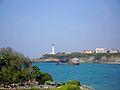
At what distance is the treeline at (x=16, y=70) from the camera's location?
21266 millimetres

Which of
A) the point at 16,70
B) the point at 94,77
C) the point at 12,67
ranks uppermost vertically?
the point at 12,67

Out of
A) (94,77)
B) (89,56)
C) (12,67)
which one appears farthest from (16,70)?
(89,56)

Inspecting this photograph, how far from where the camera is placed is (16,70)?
22672mm

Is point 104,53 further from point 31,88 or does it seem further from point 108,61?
point 31,88

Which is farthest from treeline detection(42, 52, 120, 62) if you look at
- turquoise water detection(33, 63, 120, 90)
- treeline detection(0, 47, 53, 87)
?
treeline detection(0, 47, 53, 87)

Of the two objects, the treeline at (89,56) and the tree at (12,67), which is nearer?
the tree at (12,67)

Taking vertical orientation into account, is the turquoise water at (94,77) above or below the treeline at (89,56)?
below

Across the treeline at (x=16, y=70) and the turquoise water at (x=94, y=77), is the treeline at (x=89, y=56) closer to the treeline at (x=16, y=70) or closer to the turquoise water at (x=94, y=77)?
the turquoise water at (x=94, y=77)

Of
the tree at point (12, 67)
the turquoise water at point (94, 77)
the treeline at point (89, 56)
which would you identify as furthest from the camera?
the treeline at point (89, 56)

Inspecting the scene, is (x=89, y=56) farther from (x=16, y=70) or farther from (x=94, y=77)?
(x=16, y=70)

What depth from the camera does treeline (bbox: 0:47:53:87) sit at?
21.3 metres

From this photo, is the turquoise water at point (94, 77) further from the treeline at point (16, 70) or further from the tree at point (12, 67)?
the tree at point (12, 67)


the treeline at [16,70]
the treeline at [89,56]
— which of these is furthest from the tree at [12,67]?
the treeline at [89,56]

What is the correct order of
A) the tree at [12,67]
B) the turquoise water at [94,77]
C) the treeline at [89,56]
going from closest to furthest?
1. the tree at [12,67]
2. the turquoise water at [94,77]
3. the treeline at [89,56]
